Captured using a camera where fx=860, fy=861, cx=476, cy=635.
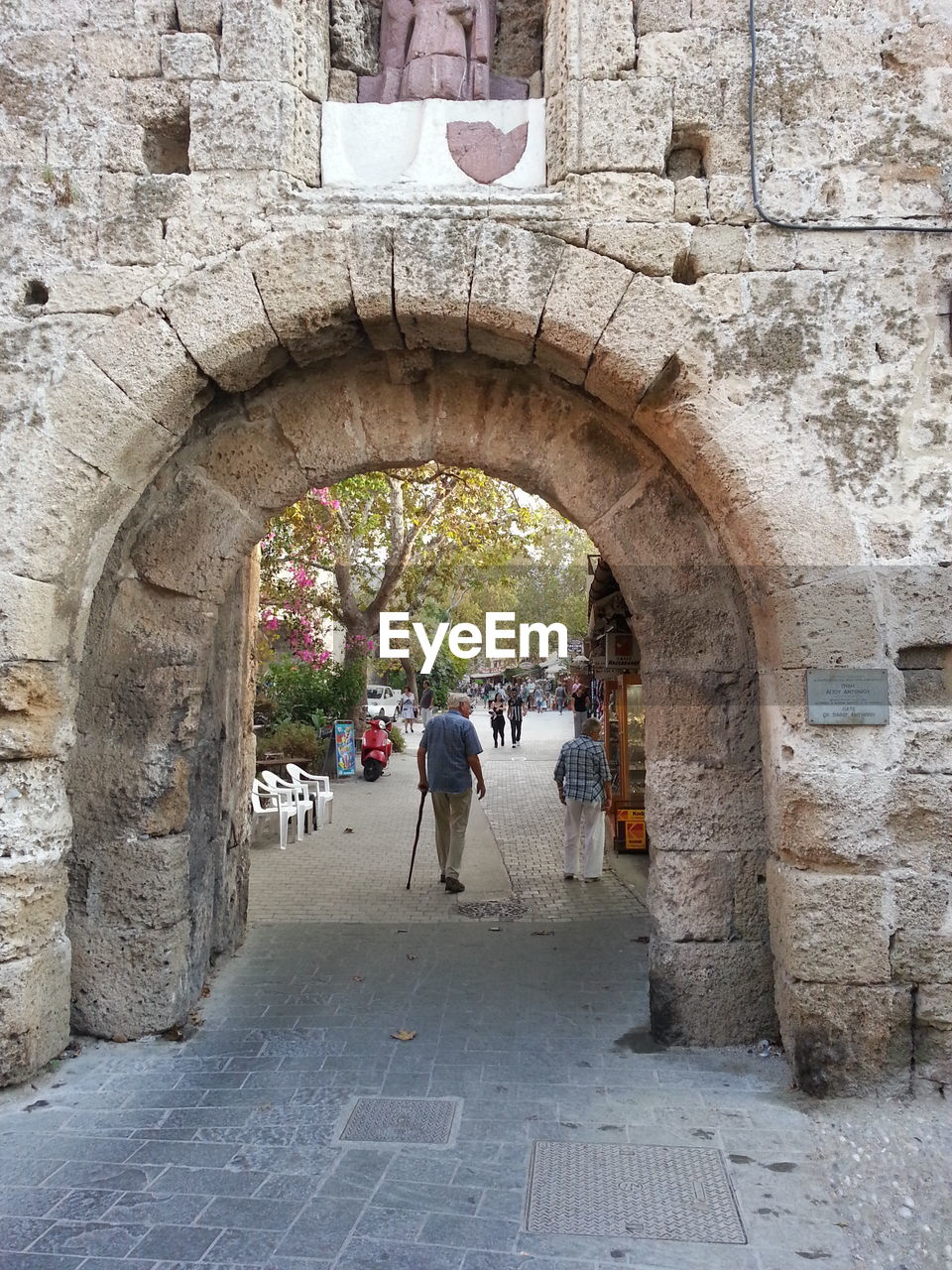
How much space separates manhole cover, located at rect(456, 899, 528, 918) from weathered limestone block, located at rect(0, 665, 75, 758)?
353 cm

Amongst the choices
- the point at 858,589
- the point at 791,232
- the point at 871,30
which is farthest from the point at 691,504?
the point at 871,30

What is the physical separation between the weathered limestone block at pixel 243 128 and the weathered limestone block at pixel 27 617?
1.86 m

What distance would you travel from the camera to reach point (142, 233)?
3.54m

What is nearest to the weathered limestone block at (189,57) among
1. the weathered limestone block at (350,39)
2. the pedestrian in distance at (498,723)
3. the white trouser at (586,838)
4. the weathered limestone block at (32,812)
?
the weathered limestone block at (350,39)

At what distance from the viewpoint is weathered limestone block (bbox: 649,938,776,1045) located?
3723 mm

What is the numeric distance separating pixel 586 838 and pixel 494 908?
4.52 ft

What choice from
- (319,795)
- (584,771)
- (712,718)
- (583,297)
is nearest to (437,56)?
(583,297)

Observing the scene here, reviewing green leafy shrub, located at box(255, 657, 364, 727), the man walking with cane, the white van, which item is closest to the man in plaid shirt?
the man walking with cane

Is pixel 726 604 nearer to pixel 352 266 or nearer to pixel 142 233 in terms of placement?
pixel 352 266

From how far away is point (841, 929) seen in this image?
3.24m

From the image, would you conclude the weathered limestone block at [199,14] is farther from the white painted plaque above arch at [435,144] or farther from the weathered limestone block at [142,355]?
the weathered limestone block at [142,355]

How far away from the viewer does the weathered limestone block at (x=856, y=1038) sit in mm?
3203

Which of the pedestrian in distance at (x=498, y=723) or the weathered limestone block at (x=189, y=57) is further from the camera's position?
the pedestrian in distance at (x=498, y=723)

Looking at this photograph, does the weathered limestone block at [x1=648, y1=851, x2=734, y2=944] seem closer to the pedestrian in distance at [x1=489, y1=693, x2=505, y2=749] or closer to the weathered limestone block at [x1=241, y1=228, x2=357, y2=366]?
the weathered limestone block at [x1=241, y1=228, x2=357, y2=366]
